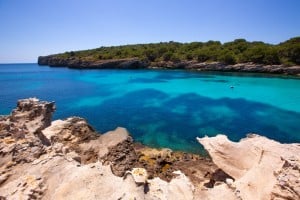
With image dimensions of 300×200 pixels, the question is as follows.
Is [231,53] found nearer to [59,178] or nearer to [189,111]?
[189,111]

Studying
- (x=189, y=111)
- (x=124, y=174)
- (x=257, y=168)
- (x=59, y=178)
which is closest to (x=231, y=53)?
(x=189, y=111)

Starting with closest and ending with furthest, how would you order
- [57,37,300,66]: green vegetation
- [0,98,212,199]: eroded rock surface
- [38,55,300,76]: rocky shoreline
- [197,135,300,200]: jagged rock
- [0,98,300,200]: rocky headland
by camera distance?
[0,98,212,199]: eroded rock surface < [0,98,300,200]: rocky headland < [197,135,300,200]: jagged rock < [38,55,300,76]: rocky shoreline < [57,37,300,66]: green vegetation

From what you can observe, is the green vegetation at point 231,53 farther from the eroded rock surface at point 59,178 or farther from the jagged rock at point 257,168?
the eroded rock surface at point 59,178

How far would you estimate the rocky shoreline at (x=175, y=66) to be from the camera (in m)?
59.8

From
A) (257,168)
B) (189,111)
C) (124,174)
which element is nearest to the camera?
(124,174)

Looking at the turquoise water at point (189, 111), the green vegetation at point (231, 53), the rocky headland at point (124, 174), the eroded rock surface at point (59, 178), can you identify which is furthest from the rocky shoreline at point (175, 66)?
the eroded rock surface at point (59, 178)

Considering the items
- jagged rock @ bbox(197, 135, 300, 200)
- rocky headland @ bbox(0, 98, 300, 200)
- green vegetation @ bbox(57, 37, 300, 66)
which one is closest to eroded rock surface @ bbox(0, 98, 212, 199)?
rocky headland @ bbox(0, 98, 300, 200)

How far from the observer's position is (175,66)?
80000 millimetres

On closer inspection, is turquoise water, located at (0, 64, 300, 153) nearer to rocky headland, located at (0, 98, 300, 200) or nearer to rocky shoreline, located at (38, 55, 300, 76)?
rocky headland, located at (0, 98, 300, 200)

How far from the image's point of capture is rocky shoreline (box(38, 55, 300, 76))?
59844mm

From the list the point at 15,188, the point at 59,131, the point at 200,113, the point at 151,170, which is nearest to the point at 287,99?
the point at 200,113

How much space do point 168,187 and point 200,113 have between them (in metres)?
20.4

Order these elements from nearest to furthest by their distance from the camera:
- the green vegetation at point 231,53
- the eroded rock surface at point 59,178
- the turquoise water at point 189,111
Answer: the eroded rock surface at point 59,178 < the turquoise water at point 189,111 < the green vegetation at point 231,53

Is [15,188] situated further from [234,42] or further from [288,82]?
[234,42]
